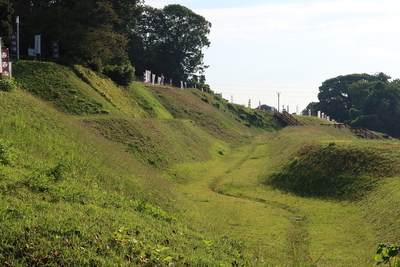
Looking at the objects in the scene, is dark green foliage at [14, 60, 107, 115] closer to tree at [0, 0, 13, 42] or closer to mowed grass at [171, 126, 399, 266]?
tree at [0, 0, 13, 42]

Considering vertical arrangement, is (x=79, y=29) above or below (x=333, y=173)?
above

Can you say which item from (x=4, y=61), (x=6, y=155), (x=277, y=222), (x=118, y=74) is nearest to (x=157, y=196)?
(x=277, y=222)

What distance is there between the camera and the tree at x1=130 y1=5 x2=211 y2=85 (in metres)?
74.2

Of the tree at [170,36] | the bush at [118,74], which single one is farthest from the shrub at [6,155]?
the tree at [170,36]

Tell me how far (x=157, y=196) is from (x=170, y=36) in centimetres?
6392

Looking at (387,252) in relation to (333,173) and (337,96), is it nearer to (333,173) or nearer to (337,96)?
(333,173)

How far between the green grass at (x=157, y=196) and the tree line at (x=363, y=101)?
2472 inches

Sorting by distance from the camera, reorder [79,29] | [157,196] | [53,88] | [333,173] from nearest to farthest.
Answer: [157,196]
[333,173]
[53,88]
[79,29]

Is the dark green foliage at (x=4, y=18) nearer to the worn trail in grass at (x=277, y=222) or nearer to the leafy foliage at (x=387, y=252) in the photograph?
the worn trail in grass at (x=277, y=222)

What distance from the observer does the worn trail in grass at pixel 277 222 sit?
483 inches

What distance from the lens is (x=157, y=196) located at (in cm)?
1659

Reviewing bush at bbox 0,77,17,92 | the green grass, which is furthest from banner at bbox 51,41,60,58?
bush at bbox 0,77,17,92

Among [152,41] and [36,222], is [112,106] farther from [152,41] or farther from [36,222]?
[152,41]

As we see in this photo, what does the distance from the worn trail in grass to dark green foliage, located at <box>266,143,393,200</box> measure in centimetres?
105
